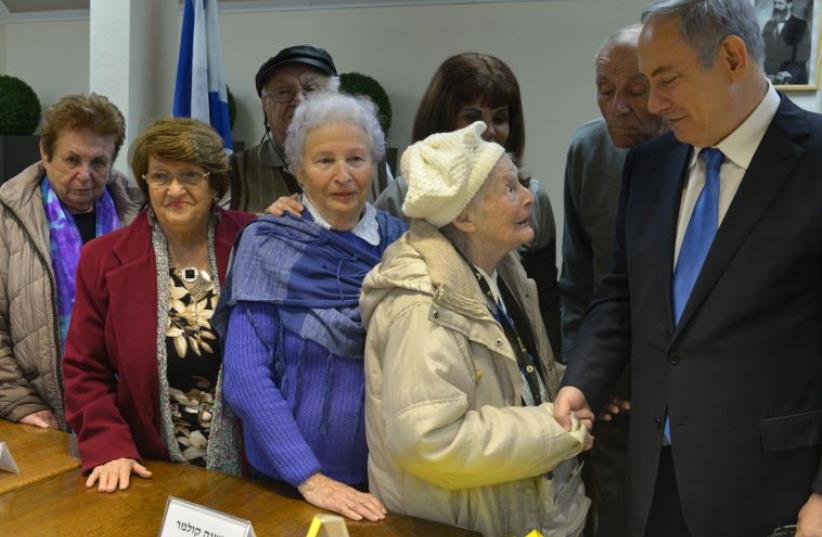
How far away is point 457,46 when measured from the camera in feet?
16.0

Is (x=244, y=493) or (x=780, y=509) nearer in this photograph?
(x=780, y=509)

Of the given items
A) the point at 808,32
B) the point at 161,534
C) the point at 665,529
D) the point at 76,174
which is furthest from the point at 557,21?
the point at 161,534

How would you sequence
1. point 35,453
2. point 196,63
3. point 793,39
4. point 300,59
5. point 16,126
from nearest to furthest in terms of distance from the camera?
point 35,453 → point 300,59 → point 196,63 → point 793,39 → point 16,126

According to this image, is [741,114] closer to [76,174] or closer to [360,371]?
[360,371]

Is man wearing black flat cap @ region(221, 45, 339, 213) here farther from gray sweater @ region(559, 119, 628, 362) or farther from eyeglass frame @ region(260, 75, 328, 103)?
gray sweater @ region(559, 119, 628, 362)

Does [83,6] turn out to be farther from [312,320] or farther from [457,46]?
Answer: [312,320]

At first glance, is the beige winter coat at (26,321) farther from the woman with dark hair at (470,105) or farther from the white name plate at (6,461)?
the woman with dark hair at (470,105)

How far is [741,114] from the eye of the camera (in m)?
1.69

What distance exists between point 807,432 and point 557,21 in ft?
11.4

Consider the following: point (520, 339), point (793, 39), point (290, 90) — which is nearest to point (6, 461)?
point (520, 339)

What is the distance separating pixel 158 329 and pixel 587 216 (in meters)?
1.31

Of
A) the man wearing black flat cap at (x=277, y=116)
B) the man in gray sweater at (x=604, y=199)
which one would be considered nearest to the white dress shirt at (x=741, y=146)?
the man in gray sweater at (x=604, y=199)

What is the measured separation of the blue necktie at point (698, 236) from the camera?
1.71m

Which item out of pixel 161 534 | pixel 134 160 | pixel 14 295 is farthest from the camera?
pixel 14 295
